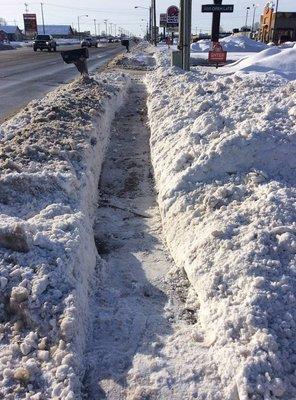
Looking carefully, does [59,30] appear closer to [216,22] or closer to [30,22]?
[30,22]

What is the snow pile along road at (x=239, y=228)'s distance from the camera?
11.0 feet

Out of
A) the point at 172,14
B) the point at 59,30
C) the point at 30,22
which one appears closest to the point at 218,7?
the point at 172,14

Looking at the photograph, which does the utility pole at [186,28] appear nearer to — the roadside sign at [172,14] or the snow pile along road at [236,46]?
the roadside sign at [172,14]

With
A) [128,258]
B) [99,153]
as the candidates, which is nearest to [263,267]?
[128,258]

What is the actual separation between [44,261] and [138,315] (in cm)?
104

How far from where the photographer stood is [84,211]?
5652mm

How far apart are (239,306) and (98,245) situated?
2372mm

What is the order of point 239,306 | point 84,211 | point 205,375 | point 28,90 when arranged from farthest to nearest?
1. point 28,90
2. point 84,211
3. point 239,306
4. point 205,375

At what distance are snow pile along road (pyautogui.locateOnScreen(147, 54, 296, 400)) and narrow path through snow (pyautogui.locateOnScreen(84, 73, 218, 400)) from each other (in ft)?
0.62

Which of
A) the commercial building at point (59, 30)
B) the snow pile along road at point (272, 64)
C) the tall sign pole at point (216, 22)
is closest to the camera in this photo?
the snow pile along road at point (272, 64)

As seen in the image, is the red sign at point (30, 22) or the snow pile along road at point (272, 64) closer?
the snow pile along road at point (272, 64)

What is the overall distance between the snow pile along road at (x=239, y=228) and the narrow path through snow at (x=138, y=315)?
189mm

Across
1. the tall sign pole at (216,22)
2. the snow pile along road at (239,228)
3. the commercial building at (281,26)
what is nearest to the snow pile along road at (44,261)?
the snow pile along road at (239,228)

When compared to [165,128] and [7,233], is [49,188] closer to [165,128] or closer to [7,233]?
[7,233]
